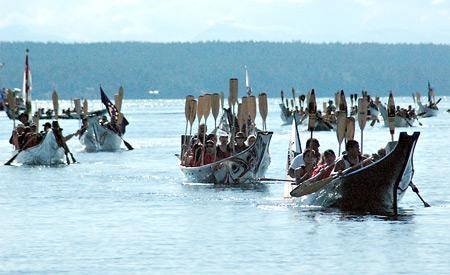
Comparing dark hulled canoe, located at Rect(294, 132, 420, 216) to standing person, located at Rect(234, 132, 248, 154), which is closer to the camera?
dark hulled canoe, located at Rect(294, 132, 420, 216)

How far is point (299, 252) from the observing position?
25.0 m

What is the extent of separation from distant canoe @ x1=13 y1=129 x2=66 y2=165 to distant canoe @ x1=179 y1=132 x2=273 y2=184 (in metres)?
12.4

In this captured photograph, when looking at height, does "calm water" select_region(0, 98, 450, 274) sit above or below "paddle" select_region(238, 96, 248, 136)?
below

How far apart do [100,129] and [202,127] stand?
26202mm

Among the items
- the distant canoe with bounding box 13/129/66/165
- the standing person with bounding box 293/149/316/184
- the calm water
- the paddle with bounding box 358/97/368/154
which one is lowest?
the calm water

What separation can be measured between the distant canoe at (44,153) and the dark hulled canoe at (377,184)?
22135 mm

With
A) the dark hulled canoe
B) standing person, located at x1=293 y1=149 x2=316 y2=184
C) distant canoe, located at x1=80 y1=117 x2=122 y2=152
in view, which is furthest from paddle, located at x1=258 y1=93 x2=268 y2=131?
distant canoe, located at x1=80 y1=117 x2=122 y2=152

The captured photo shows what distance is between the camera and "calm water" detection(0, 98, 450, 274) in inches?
925

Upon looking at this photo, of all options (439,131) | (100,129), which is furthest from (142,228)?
(439,131)

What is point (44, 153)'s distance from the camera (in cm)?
5212

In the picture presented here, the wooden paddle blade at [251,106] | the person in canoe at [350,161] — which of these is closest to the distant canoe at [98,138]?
the wooden paddle blade at [251,106]

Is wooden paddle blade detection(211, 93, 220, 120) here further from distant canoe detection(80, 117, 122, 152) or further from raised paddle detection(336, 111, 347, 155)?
distant canoe detection(80, 117, 122, 152)

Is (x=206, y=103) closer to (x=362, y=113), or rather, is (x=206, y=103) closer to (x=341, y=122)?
(x=362, y=113)

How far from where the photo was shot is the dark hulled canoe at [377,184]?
27688 mm
